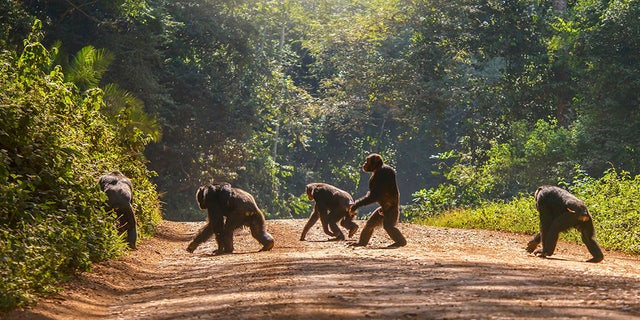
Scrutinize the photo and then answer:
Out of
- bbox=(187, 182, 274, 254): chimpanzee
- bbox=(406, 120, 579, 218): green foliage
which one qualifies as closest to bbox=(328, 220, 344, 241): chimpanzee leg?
bbox=(187, 182, 274, 254): chimpanzee

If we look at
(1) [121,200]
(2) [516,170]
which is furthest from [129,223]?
(2) [516,170]

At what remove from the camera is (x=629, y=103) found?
103ft

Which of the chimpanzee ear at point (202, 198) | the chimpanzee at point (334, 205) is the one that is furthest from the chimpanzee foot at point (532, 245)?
the chimpanzee ear at point (202, 198)

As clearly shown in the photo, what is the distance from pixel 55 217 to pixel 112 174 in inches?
176

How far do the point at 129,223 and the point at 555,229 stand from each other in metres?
6.56

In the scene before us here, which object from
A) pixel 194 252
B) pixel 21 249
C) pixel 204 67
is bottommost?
pixel 194 252

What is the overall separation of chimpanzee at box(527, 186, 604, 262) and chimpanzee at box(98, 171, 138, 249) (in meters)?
6.31

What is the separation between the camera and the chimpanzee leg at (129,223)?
15.4 m

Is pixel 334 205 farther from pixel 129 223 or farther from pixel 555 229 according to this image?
pixel 555 229

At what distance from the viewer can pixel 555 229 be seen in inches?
581

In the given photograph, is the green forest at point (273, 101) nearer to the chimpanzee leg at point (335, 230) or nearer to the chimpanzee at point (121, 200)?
the chimpanzee at point (121, 200)

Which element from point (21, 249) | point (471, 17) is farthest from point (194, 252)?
point (471, 17)

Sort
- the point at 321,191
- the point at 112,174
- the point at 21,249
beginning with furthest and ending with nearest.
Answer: the point at 321,191
the point at 112,174
the point at 21,249

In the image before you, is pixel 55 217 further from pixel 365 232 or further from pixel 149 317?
pixel 365 232
